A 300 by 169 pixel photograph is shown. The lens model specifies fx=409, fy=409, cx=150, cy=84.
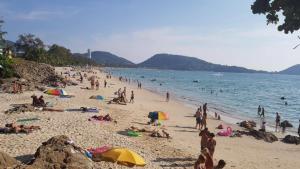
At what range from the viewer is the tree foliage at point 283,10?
26.2 feet

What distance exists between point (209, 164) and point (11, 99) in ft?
77.0

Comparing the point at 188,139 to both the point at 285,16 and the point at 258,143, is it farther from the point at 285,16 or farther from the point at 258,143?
the point at 285,16

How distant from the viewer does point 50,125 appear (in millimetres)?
21625

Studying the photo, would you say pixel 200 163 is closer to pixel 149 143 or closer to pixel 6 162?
pixel 6 162

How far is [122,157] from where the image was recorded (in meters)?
15.1

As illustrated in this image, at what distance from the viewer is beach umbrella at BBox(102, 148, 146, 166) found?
1504cm

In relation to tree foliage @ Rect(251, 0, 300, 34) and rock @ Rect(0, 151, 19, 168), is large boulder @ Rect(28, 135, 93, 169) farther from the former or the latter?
tree foliage @ Rect(251, 0, 300, 34)

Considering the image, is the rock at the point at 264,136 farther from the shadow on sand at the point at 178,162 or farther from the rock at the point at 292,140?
the shadow on sand at the point at 178,162

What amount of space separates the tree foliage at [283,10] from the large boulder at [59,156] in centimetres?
691

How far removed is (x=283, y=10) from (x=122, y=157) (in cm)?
886

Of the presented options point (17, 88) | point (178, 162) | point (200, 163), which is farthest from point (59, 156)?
point (17, 88)

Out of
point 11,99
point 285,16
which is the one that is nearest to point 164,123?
point 11,99

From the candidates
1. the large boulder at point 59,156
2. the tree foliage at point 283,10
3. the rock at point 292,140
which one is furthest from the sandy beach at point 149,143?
the tree foliage at point 283,10

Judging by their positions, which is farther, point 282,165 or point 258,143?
point 258,143
